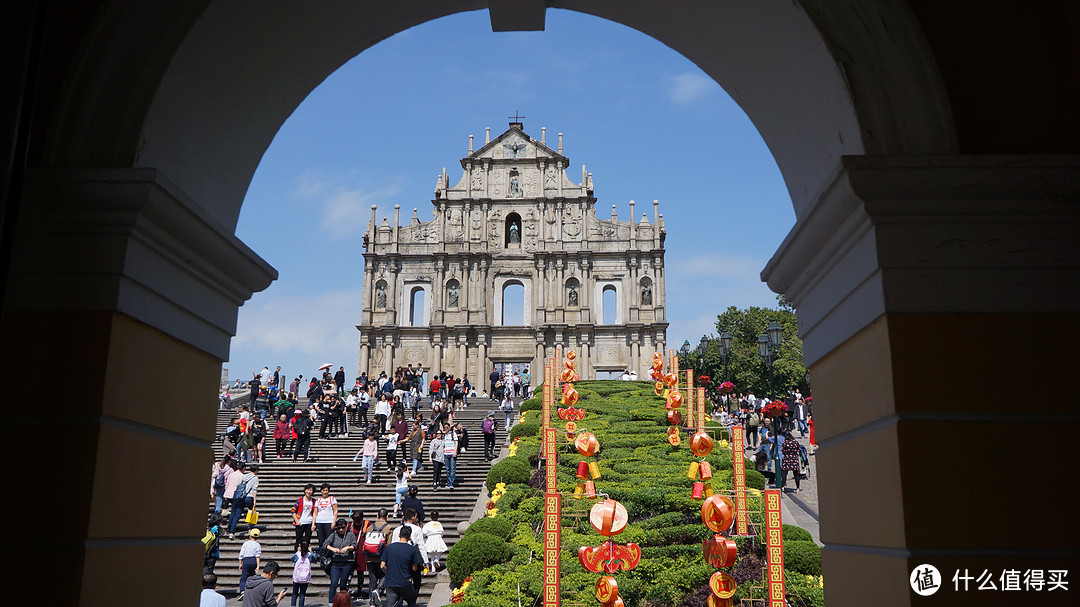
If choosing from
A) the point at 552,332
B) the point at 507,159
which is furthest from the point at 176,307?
the point at 507,159

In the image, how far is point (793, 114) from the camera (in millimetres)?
3775

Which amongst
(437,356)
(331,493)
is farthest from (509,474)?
(437,356)

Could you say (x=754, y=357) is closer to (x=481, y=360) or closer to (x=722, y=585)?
(x=481, y=360)

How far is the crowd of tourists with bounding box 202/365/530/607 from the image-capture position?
11.2m

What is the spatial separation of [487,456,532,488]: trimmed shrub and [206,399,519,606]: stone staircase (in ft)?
1.71

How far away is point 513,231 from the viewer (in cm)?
4469

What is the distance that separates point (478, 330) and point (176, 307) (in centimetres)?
3979

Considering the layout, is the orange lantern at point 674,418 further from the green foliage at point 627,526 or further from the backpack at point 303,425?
the backpack at point 303,425

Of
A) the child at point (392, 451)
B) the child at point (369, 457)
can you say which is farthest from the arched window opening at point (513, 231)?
the child at point (369, 457)

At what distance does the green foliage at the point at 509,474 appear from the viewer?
16328mm

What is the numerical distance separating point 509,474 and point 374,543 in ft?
16.0

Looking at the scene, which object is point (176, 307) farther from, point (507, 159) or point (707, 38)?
point (507, 159)

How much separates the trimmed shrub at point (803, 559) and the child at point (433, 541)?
5.05 metres

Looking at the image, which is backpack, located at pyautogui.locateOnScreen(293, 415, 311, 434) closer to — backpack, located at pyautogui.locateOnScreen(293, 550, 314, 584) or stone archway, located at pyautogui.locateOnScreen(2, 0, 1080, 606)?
backpack, located at pyautogui.locateOnScreen(293, 550, 314, 584)
